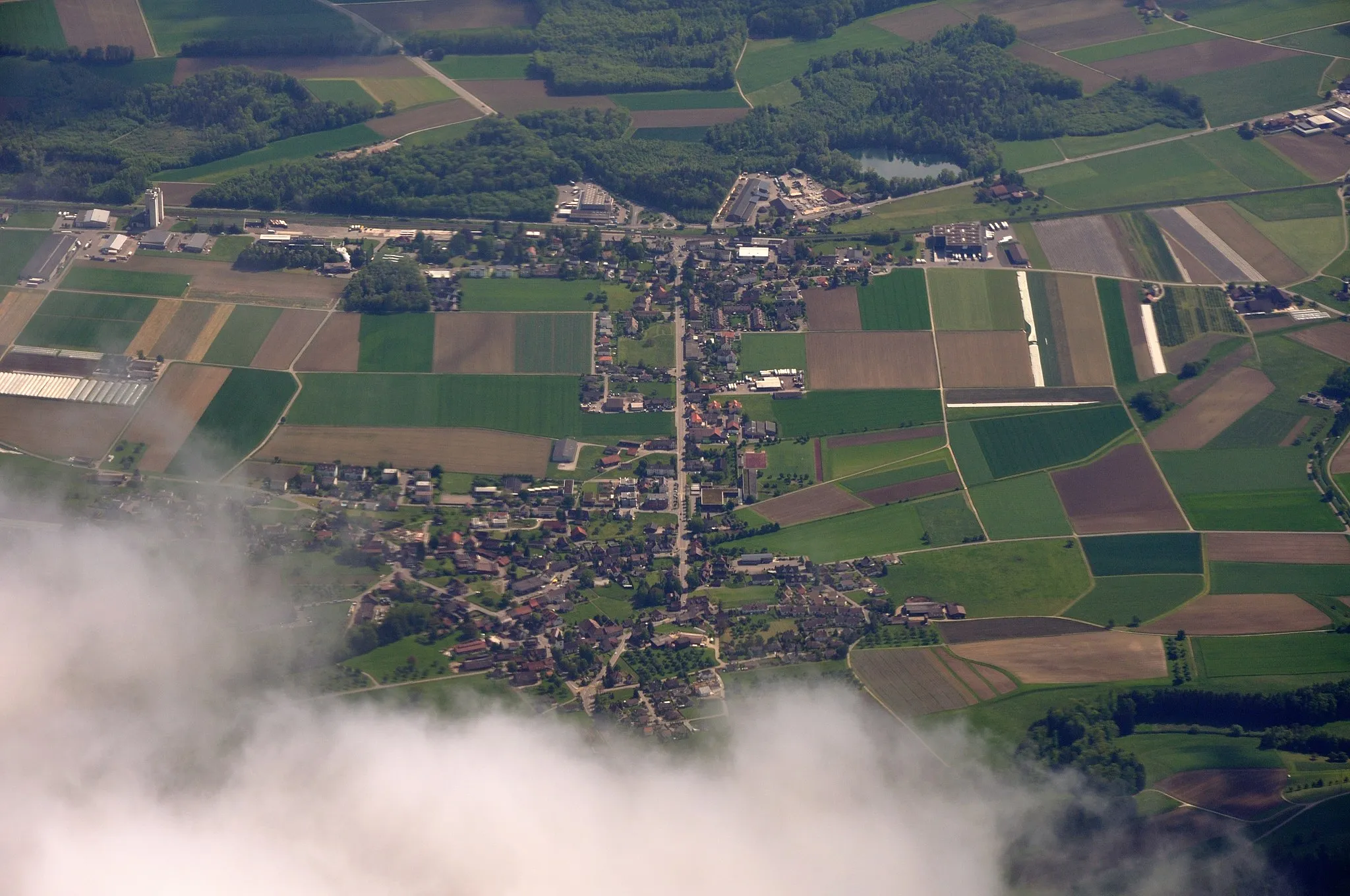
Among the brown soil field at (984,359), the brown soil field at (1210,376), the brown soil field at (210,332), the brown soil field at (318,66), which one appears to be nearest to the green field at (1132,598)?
the brown soil field at (1210,376)

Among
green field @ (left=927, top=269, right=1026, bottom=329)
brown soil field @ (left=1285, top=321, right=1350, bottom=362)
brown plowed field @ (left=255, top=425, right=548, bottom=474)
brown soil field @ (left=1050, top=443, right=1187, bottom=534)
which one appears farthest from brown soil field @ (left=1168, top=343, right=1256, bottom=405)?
brown plowed field @ (left=255, top=425, right=548, bottom=474)

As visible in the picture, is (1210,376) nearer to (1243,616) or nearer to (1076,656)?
(1243,616)

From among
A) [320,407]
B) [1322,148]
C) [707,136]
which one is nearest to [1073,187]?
[1322,148]

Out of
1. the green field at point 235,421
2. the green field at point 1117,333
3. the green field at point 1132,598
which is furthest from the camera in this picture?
the green field at point 1117,333

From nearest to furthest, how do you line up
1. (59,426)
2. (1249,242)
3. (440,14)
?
1. (59,426)
2. (1249,242)
3. (440,14)

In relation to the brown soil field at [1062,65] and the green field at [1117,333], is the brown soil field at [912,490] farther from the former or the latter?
the brown soil field at [1062,65]

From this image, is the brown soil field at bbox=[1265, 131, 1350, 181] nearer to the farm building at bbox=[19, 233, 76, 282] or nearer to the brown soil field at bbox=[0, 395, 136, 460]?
the brown soil field at bbox=[0, 395, 136, 460]

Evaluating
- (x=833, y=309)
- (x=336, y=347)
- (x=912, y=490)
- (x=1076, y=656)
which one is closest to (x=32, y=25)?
A: (x=336, y=347)
